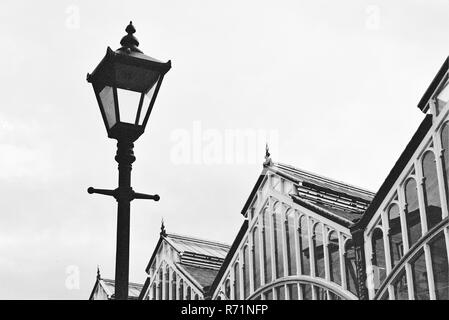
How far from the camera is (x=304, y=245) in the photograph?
2975 cm

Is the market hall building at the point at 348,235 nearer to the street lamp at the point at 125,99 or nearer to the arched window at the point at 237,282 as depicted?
the arched window at the point at 237,282

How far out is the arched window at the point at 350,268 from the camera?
2738 centimetres

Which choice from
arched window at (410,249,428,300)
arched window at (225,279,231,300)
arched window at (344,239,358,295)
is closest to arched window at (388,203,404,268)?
arched window at (410,249,428,300)

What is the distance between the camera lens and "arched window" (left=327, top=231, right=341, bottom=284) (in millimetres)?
28125

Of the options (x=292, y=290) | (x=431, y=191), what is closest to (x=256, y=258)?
(x=292, y=290)

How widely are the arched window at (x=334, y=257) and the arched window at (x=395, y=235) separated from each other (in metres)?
2.54

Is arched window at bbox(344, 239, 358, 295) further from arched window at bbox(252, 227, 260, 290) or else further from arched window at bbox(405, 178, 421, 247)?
arched window at bbox(252, 227, 260, 290)

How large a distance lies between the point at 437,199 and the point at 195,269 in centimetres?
1707

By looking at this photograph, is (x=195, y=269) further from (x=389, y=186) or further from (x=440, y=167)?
(x=440, y=167)

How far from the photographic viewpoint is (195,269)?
38656 millimetres

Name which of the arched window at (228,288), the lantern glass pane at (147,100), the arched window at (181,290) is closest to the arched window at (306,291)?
the arched window at (228,288)

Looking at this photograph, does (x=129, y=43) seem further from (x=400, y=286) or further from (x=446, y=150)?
(x=400, y=286)

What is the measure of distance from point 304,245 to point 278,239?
71.3 inches
